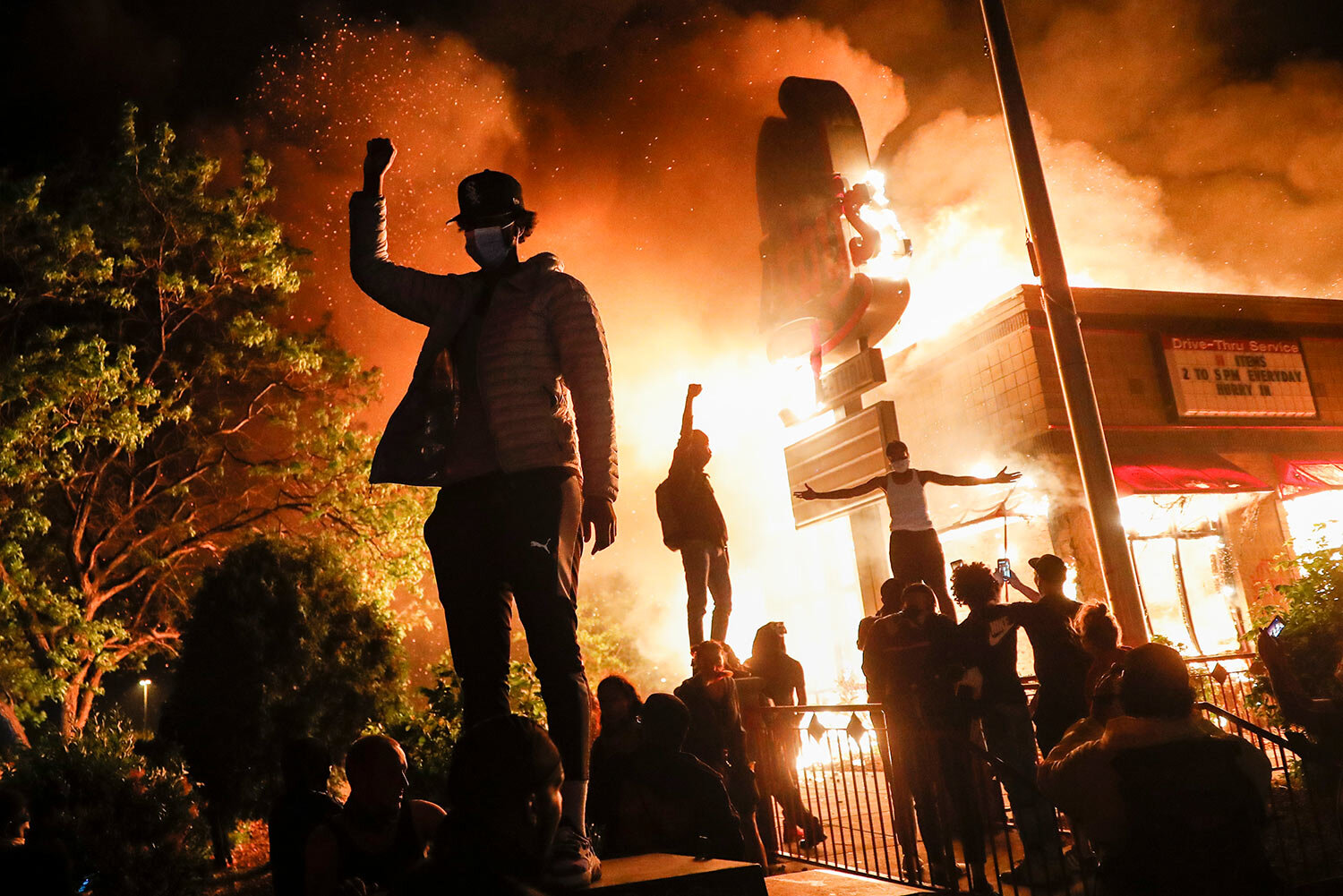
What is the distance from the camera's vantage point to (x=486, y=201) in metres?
3.42

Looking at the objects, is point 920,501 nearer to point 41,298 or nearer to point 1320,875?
point 1320,875

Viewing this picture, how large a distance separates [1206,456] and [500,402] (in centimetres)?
2038

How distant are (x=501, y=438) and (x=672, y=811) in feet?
5.26

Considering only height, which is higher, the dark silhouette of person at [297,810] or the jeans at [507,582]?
the jeans at [507,582]

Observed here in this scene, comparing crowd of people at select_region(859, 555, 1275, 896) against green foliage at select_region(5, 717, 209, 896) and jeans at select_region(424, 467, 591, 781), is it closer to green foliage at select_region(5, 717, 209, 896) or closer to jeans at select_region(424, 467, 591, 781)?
jeans at select_region(424, 467, 591, 781)

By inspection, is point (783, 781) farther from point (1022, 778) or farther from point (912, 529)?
point (912, 529)

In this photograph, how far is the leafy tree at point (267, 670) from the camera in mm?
12461

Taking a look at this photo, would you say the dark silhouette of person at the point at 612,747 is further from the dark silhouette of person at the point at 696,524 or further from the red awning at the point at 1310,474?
the red awning at the point at 1310,474

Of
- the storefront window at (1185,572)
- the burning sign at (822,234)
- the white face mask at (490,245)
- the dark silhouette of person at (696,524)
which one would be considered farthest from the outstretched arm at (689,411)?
the storefront window at (1185,572)

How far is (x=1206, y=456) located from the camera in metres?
19.9

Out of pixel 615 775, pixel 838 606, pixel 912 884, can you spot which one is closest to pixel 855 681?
pixel 838 606

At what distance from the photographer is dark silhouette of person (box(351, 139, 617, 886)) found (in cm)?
312

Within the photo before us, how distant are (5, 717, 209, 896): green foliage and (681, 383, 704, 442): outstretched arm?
5486 millimetres

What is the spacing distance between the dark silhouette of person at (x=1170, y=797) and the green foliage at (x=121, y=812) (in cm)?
703
